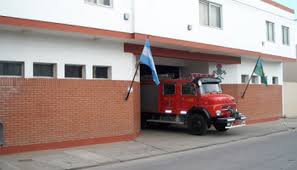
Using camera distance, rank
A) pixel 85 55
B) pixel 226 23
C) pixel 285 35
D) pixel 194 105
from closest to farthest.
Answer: pixel 85 55, pixel 194 105, pixel 226 23, pixel 285 35

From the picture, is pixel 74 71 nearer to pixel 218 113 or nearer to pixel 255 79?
pixel 218 113

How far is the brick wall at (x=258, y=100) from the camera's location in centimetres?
2581

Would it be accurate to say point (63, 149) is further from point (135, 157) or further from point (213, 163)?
point (213, 163)

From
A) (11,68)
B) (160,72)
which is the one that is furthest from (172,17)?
(11,68)

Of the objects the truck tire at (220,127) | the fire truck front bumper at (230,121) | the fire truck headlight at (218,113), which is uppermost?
the fire truck headlight at (218,113)

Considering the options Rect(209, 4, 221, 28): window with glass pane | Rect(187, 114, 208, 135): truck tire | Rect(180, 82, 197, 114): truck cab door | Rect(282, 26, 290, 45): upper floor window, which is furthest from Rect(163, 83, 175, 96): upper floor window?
→ Rect(282, 26, 290, 45): upper floor window

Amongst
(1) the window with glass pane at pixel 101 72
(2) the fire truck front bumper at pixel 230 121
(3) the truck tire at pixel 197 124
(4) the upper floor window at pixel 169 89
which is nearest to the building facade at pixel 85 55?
(1) the window with glass pane at pixel 101 72

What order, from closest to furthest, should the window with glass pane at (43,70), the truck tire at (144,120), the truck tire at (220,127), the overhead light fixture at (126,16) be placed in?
the window with glass pane at (43,70)
the overhead light fixture at (126,16)
the truck tire at (220,127)
the truck tire at (144,120)

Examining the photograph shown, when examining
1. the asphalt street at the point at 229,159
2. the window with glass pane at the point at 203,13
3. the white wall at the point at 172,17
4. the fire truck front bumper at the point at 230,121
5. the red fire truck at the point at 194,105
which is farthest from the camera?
the window with glass pane at the point at 203,13

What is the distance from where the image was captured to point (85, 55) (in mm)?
16141

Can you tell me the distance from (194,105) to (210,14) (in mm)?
4861

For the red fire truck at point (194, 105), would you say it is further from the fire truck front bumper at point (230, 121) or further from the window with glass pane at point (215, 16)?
the window with glass pane at point (215, 16)

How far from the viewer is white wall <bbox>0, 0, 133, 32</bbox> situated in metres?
13.5

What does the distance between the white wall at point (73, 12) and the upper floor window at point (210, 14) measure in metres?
5.45
